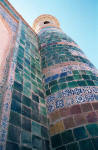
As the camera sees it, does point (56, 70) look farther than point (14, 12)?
No

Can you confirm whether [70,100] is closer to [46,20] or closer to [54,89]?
[54,89]

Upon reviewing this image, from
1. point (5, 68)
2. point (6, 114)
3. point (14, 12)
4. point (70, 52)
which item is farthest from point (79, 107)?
point (14, 12)

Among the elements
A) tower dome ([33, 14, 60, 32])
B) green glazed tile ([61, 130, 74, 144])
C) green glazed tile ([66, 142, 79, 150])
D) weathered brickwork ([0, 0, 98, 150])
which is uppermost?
tower dome ([33, 14, 60, 32])

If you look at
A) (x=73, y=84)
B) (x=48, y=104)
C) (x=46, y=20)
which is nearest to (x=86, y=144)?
(x=48, y=104)

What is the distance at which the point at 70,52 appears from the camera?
3912 mm

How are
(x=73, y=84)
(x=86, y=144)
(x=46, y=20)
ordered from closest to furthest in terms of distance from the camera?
(x=86, y=144), (x=73, y=84), (x=46, y=20)

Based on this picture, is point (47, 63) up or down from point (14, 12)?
down

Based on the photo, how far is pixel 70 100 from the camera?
248 centimetres

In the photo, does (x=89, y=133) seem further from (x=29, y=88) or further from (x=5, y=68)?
(x=5, y=68)

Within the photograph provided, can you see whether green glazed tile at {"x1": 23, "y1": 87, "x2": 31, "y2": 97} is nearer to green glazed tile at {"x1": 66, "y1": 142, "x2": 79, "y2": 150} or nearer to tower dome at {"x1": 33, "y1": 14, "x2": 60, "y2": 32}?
green glazed tile at {"x1": 66, "y1": 142, "x2": 79, "y2": 150}

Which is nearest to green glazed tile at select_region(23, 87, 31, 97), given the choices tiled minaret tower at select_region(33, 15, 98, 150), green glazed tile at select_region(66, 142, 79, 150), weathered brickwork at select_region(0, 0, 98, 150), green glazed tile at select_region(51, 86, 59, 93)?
weathered brickwork at select_region(0, 0, 98, 150)

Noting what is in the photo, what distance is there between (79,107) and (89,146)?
64 cm

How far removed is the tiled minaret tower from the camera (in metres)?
2.00

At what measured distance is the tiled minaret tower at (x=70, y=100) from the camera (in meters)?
2.00
